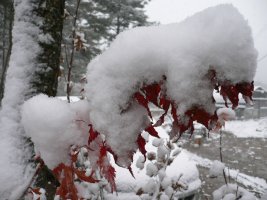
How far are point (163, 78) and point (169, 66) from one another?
0.04 m

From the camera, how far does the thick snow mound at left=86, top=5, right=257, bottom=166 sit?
Result: 26.0 inches

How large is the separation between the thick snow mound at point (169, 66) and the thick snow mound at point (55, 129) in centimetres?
13

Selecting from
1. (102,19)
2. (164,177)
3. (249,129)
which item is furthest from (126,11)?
(164,177)

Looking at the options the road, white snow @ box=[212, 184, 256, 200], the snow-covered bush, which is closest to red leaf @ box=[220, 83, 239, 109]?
the snow-covered bush

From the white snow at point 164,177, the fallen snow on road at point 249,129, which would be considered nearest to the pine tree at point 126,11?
the fallen snow on road at point 249,129

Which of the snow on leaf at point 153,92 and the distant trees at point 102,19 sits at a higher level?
the distant trees at point 102,19

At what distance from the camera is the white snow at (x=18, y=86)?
1274 mm

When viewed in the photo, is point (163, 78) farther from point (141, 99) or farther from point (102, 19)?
point (102, 19)

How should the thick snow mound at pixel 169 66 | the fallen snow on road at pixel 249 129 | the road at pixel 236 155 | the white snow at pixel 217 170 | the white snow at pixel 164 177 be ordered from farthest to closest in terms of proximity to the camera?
the fallen snow on road at pixel 249 129
the road at pixel 236 155
the white snow at pixel 164 177
the white snow at pixel 217 170
the thick snow mound at pixel 169 66

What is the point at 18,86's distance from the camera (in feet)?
4.28

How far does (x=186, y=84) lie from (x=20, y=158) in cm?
96

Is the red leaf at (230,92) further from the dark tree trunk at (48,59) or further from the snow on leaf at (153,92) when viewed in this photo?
the dark tree trunk at (48,59)

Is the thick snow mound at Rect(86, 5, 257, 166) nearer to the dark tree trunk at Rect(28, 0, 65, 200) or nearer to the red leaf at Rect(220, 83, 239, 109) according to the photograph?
the red leaf at Rect(220, 83, 239, 109)

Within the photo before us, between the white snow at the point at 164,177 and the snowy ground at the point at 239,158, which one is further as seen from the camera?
the snowy ground at the point at 239,158
